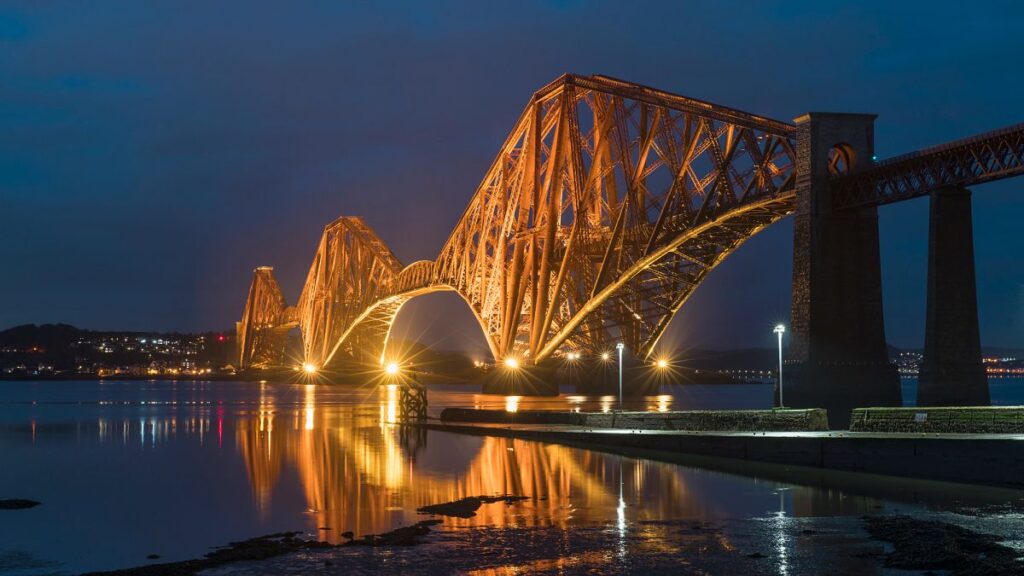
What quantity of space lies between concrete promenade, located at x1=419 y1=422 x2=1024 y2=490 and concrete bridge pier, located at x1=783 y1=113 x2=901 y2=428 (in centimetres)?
747

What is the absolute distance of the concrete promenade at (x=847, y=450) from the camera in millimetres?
25766

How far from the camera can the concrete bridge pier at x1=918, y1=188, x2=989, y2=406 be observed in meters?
36.2

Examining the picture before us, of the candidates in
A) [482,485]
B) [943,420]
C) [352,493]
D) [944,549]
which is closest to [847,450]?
[943,420]

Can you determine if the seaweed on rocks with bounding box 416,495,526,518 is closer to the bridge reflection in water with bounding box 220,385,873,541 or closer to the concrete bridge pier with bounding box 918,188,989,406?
the bridge reflection in water with bounding box 220,385,873,541

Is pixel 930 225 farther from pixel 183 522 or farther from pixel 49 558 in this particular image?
pixel 49 558

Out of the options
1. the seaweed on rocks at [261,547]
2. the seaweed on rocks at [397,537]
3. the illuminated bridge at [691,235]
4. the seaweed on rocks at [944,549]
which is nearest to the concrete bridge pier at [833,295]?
the illuminated bridge at [691,235]

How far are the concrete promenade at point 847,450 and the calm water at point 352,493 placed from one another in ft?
2.41

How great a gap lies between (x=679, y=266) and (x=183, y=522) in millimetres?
55912

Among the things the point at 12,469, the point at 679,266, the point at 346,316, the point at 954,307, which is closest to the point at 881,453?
the point at 954,307

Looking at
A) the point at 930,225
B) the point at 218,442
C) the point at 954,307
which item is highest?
the point at 930,225

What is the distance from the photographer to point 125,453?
43.7m

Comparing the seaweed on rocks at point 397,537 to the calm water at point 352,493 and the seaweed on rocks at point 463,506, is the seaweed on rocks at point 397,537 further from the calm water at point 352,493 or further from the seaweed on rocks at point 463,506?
the seaweed on rocks at point 463,506

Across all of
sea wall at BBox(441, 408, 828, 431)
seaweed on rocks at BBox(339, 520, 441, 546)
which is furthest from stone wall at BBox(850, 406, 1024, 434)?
seaweed on rocks at BBox(339, 520, 441, 546)

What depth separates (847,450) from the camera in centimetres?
2928
